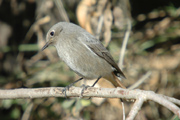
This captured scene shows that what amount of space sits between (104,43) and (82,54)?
54.6 inches

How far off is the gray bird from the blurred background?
28.1 inches

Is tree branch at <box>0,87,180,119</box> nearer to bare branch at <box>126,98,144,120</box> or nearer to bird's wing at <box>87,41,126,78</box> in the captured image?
bare branch at <box>126,98,144,120</box>

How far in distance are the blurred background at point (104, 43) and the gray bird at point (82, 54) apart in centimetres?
71

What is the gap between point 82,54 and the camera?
12.2 feet

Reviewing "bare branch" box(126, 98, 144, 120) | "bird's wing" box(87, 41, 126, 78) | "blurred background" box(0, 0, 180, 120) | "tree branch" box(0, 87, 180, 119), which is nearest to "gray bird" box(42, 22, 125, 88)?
"bird's wing" box(87, 41, 126, 78)

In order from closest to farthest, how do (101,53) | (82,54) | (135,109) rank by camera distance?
(135,109) → (82,54) → (101,53)

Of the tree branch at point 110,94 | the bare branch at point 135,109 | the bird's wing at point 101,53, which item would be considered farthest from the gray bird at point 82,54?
the bare branch at point 135,109

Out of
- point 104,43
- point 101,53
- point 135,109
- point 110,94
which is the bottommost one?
point 135,109

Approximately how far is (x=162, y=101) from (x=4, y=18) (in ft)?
17.1

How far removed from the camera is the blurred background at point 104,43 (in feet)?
16.7

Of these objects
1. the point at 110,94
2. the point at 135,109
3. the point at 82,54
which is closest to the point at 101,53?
the point at 82,54

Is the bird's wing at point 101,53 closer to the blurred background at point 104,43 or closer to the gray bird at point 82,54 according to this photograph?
the gray bird at point 82,54

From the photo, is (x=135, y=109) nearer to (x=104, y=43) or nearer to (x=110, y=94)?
(x=110, y=94)

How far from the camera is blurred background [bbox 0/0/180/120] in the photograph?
5090 millimetres
